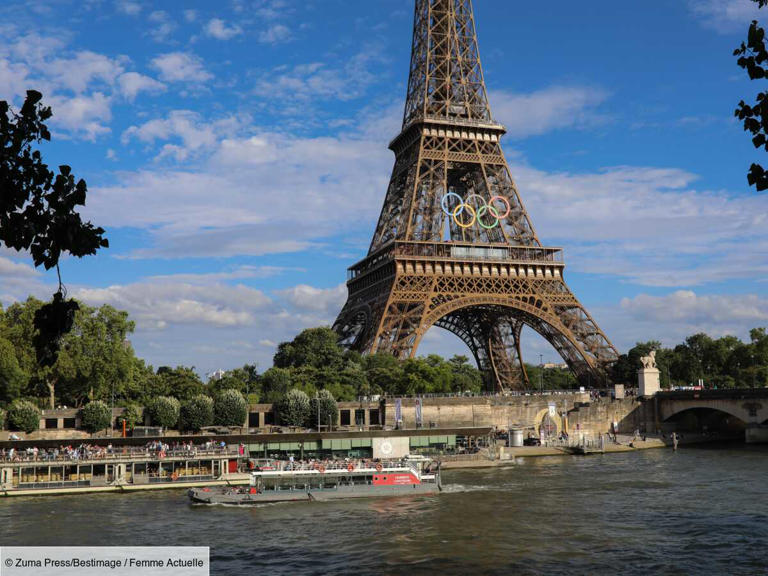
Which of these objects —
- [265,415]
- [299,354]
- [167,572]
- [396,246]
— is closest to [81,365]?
[265,415]

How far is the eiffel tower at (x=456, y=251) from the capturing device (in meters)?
93.1

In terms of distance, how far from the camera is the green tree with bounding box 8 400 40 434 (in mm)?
72500

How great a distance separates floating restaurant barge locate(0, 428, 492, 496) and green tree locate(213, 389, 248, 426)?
663 centimetres

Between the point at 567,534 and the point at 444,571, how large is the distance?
9.57 m

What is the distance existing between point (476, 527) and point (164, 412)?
44.4 m

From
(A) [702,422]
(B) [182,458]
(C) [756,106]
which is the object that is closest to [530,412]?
(A) [702,422]

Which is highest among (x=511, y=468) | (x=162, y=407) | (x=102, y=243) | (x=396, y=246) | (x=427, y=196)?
(x=427, y=196)

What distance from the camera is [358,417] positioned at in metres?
89.7

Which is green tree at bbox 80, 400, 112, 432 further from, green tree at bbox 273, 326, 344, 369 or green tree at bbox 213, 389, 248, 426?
green tree at bbox 273, 326, 344, 369

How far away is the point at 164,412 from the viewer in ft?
249

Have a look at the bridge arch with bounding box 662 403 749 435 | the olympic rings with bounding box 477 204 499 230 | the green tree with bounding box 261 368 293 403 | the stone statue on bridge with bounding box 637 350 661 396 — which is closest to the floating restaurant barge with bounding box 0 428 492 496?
the green tree with bounding box 261 368 293 403

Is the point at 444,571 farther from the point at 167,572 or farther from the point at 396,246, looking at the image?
the point at 396,246

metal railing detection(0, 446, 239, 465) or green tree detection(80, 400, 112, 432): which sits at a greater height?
green tree detection(80, 400, 112, 432)

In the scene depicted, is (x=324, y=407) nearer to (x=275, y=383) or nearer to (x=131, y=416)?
(x=275, y=383)
